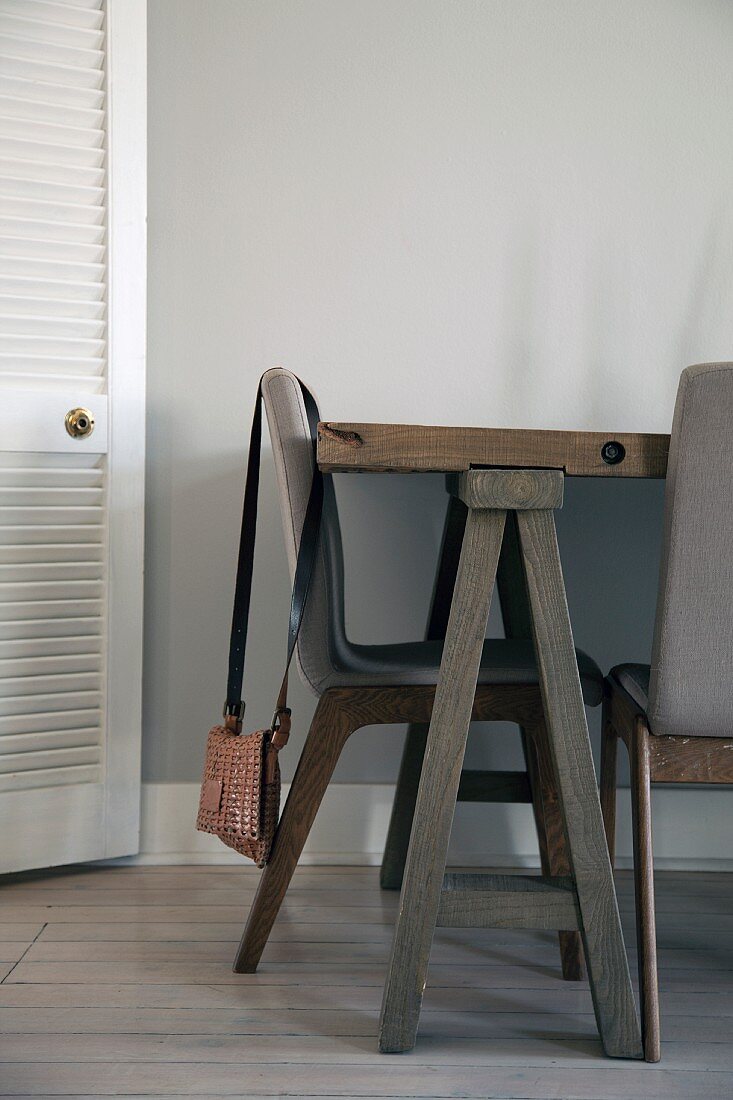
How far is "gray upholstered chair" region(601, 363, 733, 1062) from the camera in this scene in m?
1.13

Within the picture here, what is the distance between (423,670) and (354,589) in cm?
56

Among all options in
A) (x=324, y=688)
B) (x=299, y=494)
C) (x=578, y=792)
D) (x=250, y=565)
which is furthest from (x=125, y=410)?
(x=578, y=792)

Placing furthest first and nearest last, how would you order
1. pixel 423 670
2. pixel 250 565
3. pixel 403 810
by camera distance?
pixel 403 810 → pixel 250 565 → pixel 423 670

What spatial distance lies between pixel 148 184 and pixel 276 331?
38 centimetres

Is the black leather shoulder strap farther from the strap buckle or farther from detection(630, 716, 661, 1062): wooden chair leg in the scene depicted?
detection(630, 716, 661, 1062): wooden chair leg

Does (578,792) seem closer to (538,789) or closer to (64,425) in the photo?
(538,789)

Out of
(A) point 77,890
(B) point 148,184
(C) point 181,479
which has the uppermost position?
(B) point 148,184

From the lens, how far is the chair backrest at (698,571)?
1123 millimetres

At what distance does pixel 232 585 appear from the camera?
1.94 meters

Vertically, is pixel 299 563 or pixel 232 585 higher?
pixel 299 563

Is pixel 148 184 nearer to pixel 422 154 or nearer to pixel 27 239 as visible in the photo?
pixel 27 239

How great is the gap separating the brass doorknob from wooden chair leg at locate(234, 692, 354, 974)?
0.74 metres

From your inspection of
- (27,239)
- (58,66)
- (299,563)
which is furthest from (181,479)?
(58,66)

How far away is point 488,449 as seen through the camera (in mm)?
1196
